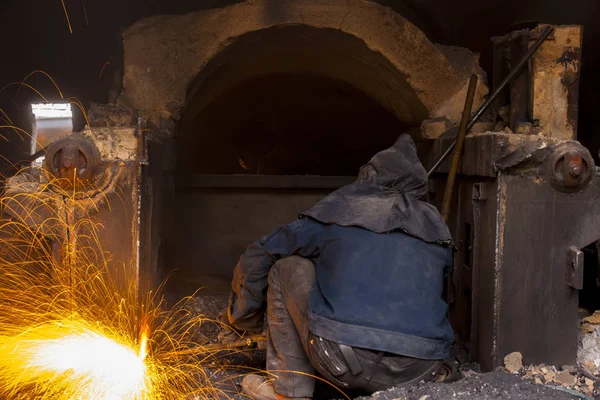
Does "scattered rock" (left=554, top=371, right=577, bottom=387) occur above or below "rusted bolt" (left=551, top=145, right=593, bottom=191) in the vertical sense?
below

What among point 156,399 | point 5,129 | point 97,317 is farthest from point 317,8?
point 5,129

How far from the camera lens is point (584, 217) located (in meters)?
3.33

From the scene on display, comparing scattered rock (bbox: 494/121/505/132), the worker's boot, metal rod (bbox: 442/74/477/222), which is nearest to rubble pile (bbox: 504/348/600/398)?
metal rod (bbox: 442/74/477/222)

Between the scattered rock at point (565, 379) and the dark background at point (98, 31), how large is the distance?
3430 mm

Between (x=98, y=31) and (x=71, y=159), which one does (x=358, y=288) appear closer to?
(x=71, y=159)

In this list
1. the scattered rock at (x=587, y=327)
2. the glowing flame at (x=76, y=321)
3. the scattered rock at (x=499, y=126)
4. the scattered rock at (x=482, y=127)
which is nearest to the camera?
the glowing flame at (x=76, y=321)

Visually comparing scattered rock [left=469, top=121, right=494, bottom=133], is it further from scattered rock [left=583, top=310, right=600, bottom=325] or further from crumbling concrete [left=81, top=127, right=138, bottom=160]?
crumbling concrete [left=81, top=127, right=138, bottom=160]

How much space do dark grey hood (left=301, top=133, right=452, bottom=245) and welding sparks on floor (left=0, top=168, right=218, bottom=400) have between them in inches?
45.0

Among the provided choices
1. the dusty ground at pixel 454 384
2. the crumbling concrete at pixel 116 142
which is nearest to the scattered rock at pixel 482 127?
the dusty ground at pixel 454 384

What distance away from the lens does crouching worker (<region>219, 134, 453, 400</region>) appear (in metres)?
2.56

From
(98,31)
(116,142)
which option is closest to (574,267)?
(116,142)

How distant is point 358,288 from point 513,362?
3.92ft

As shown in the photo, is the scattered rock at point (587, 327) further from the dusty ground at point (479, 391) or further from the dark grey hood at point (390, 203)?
the dark grey hood at point (390, 203)

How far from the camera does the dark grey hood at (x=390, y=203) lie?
9.10 feet
